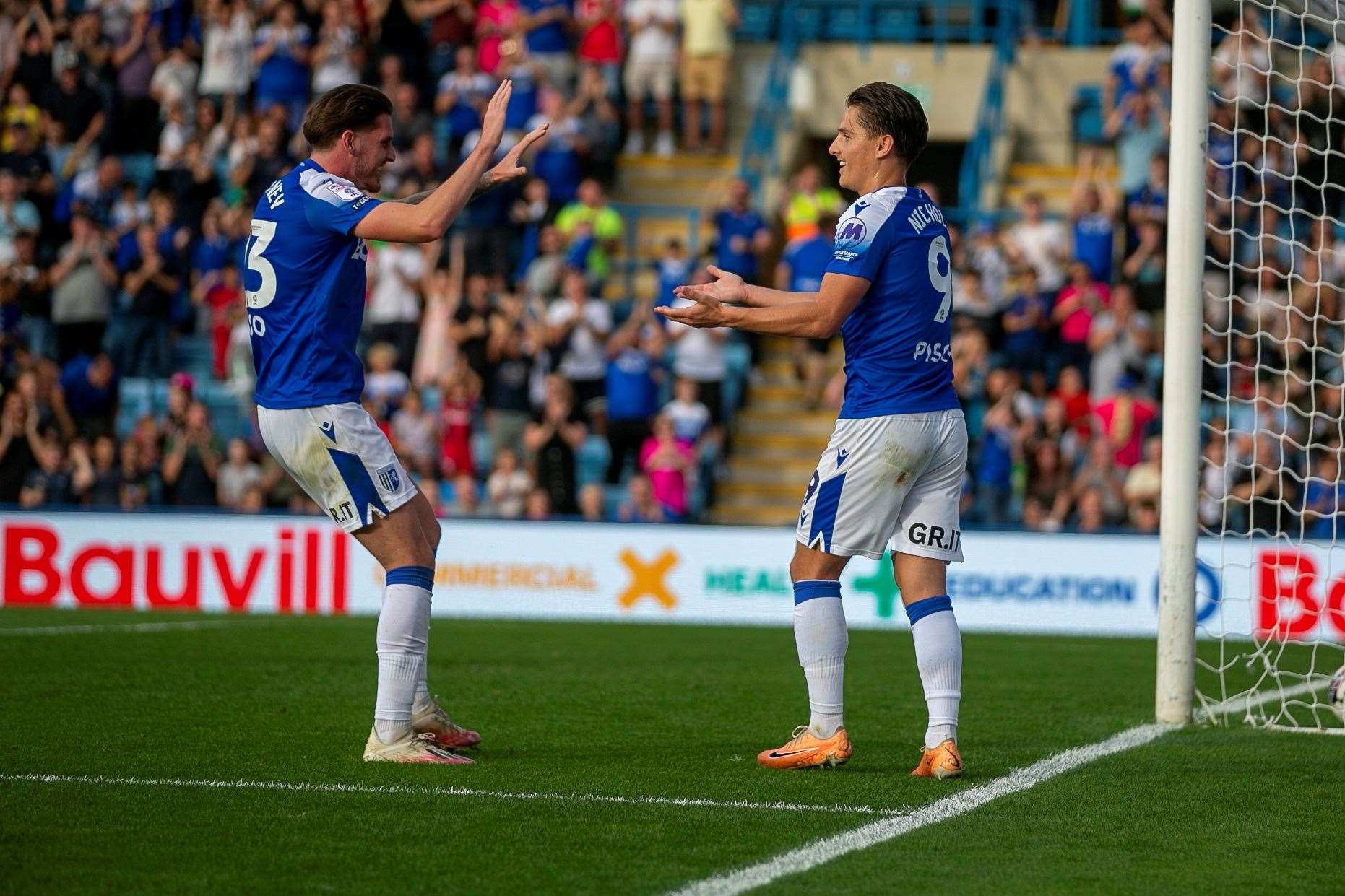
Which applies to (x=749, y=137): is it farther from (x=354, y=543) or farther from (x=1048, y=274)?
(x=354, y=543)

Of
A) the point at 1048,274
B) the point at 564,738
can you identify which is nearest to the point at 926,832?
the point at 564,738

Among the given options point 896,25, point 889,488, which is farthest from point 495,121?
point 896,25

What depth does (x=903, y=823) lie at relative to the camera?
5828mm

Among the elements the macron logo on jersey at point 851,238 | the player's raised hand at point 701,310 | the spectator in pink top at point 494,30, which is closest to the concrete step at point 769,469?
the spectator in pink top at point 494,30

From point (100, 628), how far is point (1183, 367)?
792 centimetres

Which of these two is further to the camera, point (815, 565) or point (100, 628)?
point (100, 628)

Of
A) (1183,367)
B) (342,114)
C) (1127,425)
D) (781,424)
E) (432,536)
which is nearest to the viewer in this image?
(342,114)

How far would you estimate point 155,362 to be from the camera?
1975 centimetres

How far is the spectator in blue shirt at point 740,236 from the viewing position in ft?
62.3

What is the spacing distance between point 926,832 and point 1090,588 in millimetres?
9888

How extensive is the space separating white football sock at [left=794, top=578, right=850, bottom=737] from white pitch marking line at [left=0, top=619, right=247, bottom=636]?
7009 mm

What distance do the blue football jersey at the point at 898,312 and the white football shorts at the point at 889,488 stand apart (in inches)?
2.9

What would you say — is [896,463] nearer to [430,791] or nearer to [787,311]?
[787,311]

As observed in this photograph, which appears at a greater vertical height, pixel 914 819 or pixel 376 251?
pixel 376 251
